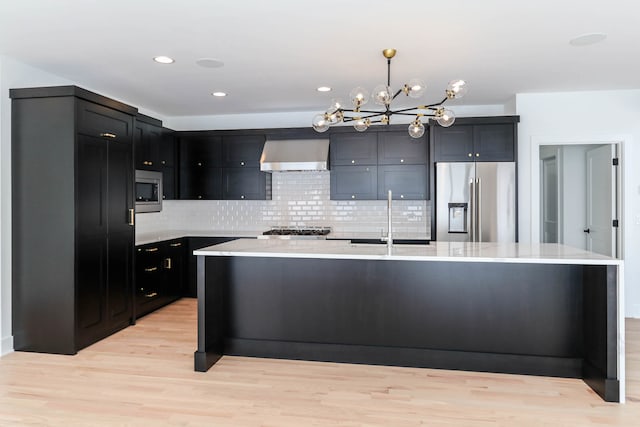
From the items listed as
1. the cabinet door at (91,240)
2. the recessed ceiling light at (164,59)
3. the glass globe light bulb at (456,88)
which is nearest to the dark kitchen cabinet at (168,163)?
the cabinet door at (91,240)

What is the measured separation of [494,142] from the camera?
17.3 ft

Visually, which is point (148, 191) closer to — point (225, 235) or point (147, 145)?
point (147, 145)

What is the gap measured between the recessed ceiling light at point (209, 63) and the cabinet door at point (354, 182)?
2.22m

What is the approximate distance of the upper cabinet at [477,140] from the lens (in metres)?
5.25

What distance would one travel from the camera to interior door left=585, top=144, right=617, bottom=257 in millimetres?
5281

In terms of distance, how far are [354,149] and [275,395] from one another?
3.57 meters

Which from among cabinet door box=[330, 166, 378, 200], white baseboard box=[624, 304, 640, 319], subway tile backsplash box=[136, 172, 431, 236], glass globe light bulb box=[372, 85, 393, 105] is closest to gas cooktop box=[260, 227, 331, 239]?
subway tile backsplash box=[136, 172, 431, 236]

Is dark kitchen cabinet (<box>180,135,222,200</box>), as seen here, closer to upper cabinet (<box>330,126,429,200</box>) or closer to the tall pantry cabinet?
upper cabinet (<box>330,126,429,200</box>)

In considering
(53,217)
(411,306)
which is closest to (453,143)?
(411,306)

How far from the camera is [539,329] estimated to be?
3.30 m

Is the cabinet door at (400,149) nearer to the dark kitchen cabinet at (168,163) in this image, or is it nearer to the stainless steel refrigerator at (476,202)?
the stainless steel refrigerator at (476,202)

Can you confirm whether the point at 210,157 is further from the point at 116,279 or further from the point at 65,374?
the point at 65,374

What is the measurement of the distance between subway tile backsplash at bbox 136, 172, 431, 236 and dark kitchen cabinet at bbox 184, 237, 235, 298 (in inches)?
22.0

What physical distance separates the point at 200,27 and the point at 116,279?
2.65 metres
